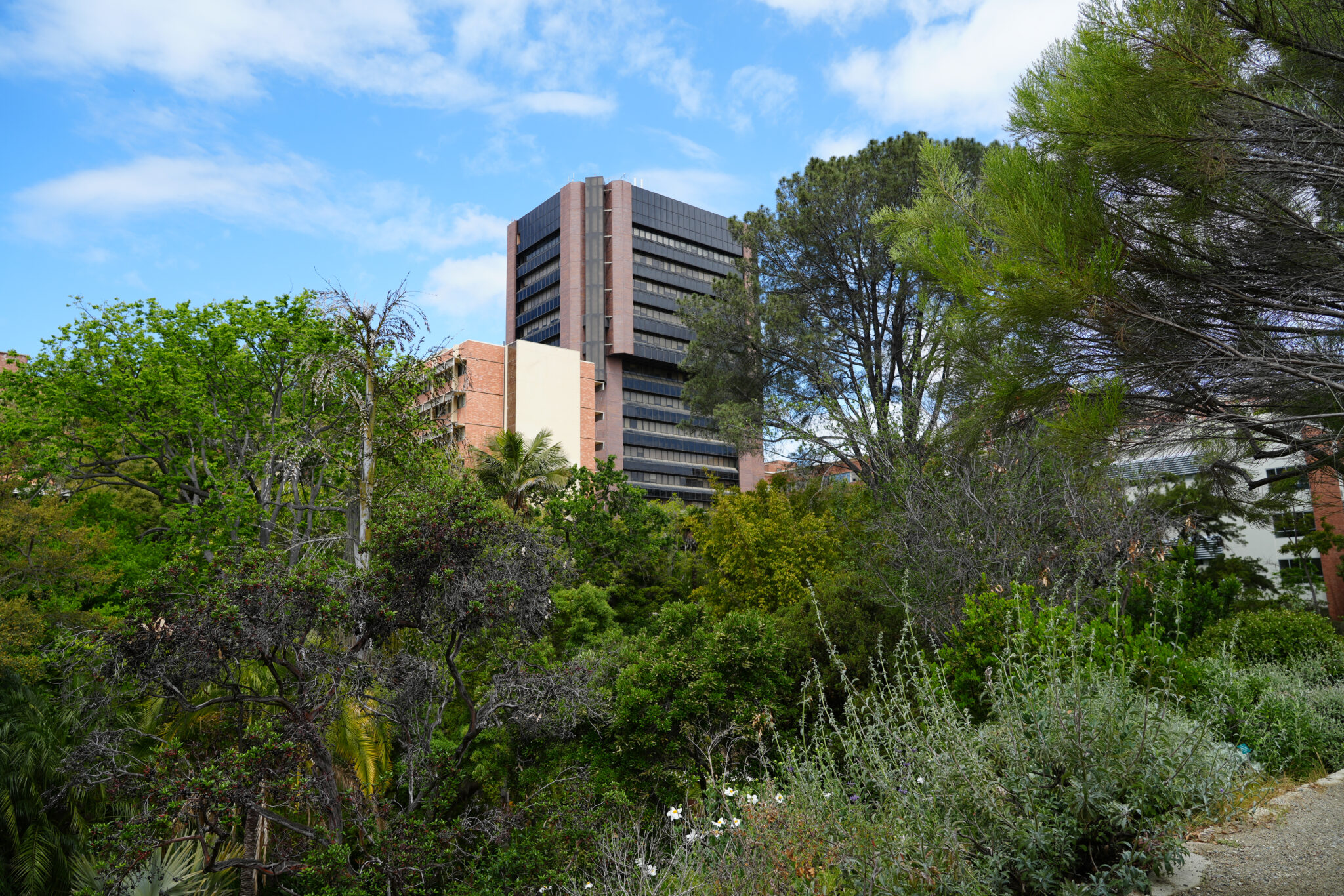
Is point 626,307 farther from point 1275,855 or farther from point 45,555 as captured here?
point 1275,855

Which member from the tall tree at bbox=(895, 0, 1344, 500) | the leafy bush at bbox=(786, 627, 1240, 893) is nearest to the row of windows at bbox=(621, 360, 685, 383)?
the tall tree at bbox=(895, 0, 1344, 500)

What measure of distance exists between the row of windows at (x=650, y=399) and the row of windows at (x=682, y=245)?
14.1m

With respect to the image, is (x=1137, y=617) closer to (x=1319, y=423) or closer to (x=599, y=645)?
(x=1319, y=423)

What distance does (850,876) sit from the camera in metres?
3.65

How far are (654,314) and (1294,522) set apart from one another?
191ft

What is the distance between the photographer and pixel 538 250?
75.2 meters

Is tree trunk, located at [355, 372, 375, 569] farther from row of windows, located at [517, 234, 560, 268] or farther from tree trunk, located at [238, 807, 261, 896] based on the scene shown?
row of windows, located at [517, 234, 560, 268]

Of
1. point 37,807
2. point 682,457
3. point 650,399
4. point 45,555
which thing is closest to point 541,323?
point 650,399

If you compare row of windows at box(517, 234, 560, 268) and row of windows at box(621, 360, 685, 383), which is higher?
row of windows at box(517, 234, 560, 268)

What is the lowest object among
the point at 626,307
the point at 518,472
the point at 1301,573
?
the point at 1301,573

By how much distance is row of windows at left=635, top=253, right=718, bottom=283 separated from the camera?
72.8 m

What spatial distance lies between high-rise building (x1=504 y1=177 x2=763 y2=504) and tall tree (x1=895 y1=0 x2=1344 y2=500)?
5827cm

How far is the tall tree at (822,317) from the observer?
1795 centimetres

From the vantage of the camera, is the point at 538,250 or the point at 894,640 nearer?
the point at 894,640
